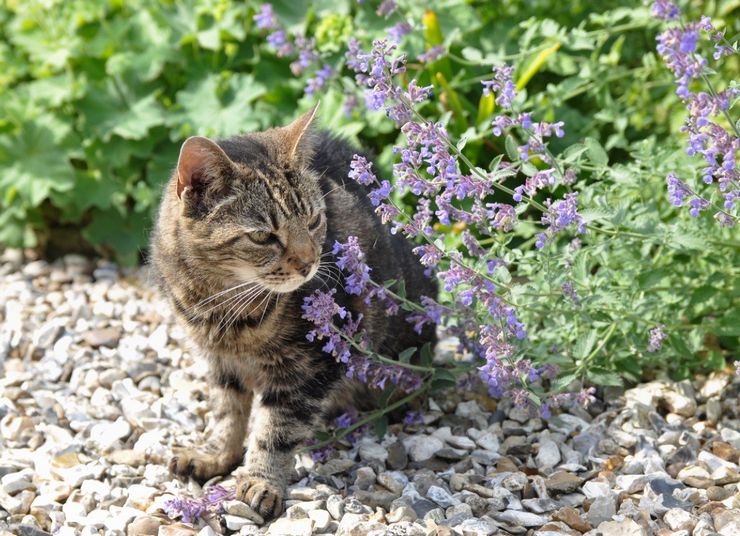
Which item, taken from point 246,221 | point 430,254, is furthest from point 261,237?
point 430,254

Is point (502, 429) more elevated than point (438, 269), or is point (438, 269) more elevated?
point (438, 269)

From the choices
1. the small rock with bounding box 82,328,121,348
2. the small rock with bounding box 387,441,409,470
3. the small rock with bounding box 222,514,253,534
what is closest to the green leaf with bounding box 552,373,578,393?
the small rock with bounding box 387,441,409,470

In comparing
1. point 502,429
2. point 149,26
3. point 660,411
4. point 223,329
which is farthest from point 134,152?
point 660,411

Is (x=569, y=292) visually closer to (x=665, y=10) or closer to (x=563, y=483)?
(x=563, y=483)

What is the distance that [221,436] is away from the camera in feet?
10.8

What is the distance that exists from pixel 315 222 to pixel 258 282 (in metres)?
0.29

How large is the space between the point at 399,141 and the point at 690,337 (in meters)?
1.60

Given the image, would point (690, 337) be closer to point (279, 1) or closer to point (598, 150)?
point (598, 150)

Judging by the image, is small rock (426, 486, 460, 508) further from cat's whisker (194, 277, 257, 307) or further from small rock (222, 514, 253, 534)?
cat's whisker (194, 277, 257, 307)

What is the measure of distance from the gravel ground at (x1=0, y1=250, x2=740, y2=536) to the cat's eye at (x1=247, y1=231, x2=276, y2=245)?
2.30 feet

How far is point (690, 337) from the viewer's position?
3.45 meters

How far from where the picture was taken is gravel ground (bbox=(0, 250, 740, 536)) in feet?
9.26

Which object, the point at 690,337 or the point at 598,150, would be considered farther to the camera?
the point at 690,337

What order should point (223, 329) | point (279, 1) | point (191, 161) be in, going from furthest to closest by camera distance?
1. point (279, 1)
2. point (223, 329)
3. point (191, 161)
